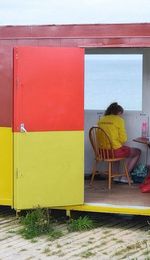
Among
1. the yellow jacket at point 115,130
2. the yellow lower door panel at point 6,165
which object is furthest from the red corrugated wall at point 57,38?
the yellow jacket at point 115,130

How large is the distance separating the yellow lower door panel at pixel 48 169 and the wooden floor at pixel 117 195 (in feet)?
1.47

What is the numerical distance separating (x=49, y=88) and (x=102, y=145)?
196 centimetres

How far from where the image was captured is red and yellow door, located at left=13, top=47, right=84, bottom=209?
23.6 feet

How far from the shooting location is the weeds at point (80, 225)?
7391 millimetres

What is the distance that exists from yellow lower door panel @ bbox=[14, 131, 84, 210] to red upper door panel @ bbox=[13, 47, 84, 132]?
0.46ft

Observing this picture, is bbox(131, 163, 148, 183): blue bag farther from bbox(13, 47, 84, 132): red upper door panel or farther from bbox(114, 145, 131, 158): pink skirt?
bbox(13, 47, 84, 132): red upper door panel

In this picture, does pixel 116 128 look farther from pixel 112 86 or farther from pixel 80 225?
pixel 80 225

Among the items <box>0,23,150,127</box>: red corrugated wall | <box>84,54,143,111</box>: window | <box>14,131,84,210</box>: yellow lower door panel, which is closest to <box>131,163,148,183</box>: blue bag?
<box>84,54,143,111</box>: window

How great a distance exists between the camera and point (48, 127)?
7.30m

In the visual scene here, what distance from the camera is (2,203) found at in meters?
7.80

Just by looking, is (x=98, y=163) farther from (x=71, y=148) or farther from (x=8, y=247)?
(x=8, y=247)

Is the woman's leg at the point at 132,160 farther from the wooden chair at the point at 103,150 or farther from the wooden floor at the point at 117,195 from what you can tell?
the wooden floor at the point at 117,195
